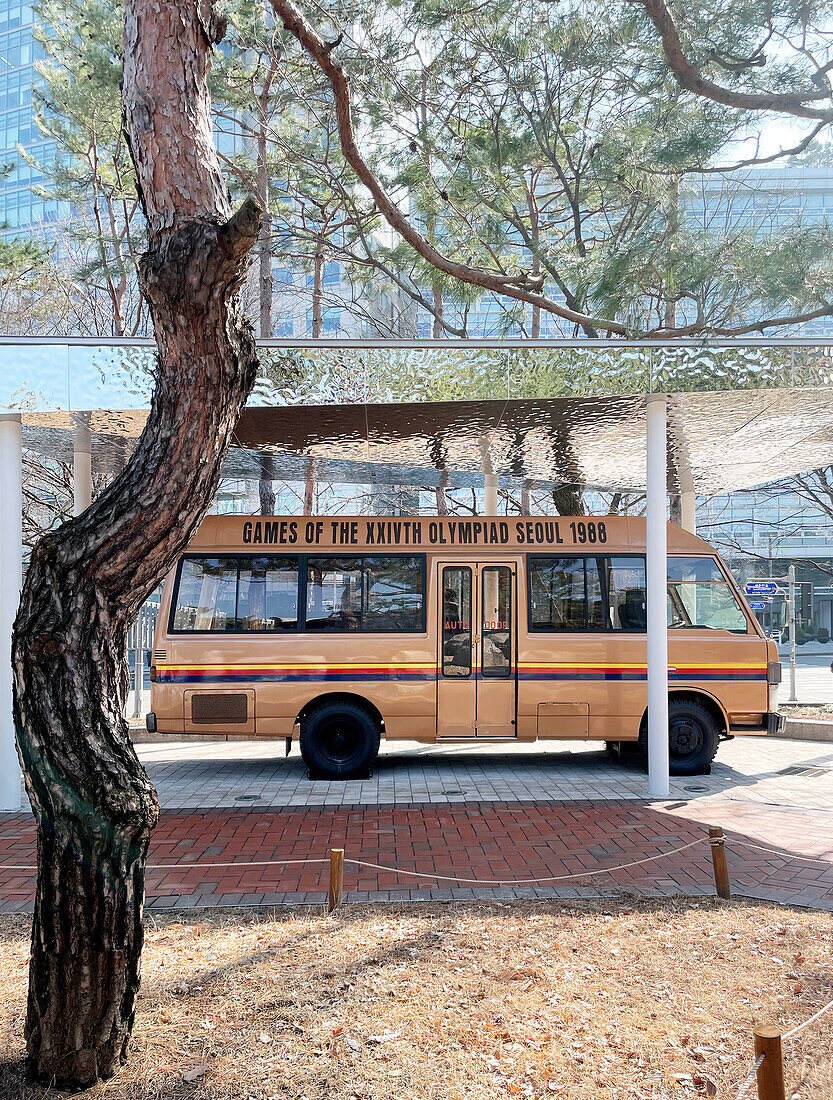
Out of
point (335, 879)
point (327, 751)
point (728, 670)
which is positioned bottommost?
point (335, 879)

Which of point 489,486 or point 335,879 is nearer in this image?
point 335,879

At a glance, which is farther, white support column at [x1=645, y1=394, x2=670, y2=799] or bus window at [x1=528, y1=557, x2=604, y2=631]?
bus window at [x1=528, y1=557, x2=604, y2=631]

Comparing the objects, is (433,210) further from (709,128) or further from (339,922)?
(339,922)

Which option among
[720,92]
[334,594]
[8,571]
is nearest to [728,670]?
[334,594]

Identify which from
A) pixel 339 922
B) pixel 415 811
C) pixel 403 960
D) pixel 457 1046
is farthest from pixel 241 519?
pixel 457 1046

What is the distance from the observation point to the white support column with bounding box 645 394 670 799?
28.7 feet

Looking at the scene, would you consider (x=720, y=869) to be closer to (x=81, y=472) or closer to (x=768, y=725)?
(x=768, y=725)

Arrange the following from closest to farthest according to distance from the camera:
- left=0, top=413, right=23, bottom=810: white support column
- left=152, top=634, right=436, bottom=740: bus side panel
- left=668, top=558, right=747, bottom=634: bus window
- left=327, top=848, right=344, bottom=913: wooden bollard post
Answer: left=327, top=848, right=344, bottom=913: wooden bollard post, left=0, top=413, right=23, bottom=810: white support column, left=152, top=634, right=436, bottom=740: bus side panel, left=668, top=558, right=747, bottom=634: bus window

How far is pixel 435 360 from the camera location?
809cm

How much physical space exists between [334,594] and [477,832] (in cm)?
345

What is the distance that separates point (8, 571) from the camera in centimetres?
847

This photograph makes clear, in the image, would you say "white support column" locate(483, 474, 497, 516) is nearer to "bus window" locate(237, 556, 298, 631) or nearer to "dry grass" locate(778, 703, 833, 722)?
"bus window" locate(237, 556, 298, 631)

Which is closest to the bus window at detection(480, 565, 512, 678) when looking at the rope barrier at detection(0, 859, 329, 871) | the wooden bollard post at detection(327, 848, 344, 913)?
the rope barrier at detection(0, 859, 329, 871)

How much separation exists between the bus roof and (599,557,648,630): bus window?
0.60 ft
